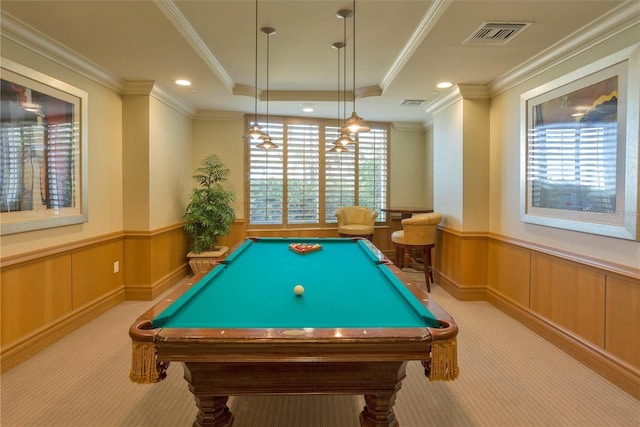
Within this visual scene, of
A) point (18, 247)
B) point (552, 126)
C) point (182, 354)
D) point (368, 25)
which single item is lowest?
point (182, 354)

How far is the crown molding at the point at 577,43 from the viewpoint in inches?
90.8

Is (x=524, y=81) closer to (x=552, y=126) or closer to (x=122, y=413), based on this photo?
(x=552, y=126)

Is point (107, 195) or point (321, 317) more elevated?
point (107, 195)

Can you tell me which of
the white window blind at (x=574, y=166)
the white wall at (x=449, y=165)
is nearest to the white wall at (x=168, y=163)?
the white wall at (x=449, y=165)

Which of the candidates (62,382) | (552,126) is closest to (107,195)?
(62,382)

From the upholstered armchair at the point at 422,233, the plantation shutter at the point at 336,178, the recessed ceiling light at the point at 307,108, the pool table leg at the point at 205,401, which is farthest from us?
the plantation shutter at the point at 336,178

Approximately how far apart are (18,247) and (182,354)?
2.33 metres

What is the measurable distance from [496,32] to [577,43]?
0.71 meters

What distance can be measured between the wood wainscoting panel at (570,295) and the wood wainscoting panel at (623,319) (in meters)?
0.06

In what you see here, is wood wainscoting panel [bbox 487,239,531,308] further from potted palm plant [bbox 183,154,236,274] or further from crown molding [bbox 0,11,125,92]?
crown molding [bbox 0,11,125,92]

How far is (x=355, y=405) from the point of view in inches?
84.4

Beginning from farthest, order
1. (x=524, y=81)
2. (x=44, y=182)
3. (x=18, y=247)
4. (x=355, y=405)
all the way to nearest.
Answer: (x=524, y=81) → (x=44, y=182) → (x=18, y=247) → (x=355, y=405)

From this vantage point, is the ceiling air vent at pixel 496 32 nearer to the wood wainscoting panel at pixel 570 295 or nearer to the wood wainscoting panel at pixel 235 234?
the wood wainscoting panel at pixel 570 295

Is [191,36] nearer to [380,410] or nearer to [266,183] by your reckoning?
[266,183]
